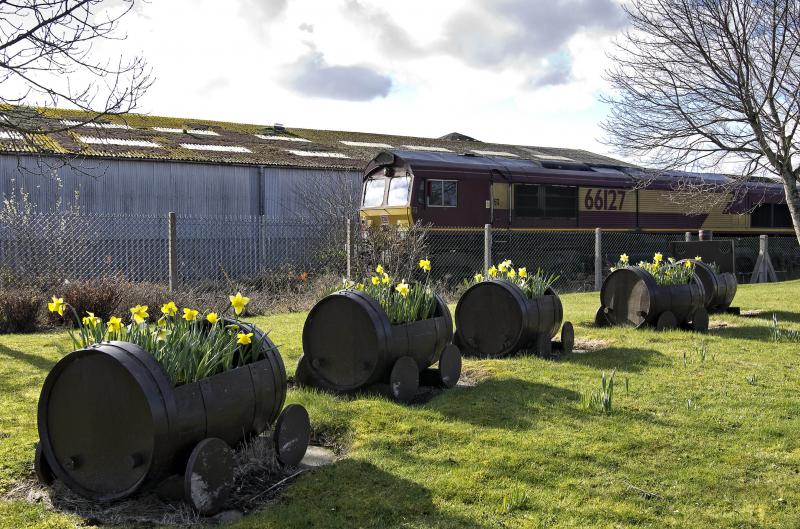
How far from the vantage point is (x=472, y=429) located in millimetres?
5273

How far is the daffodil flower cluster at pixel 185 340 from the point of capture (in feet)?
13.5

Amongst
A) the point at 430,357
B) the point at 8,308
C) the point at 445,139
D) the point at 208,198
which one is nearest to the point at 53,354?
the point at 8,308

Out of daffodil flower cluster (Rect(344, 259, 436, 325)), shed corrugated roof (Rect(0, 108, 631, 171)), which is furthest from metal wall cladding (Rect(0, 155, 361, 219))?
daffodil flower cluster (Rect(344, 259, 436, 325))

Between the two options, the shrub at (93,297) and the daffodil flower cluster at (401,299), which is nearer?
the daffodil flower cluster at (401,299)

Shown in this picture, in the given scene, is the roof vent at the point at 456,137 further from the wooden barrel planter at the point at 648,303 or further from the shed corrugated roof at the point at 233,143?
the wooden barrel planter at the point at 648,303

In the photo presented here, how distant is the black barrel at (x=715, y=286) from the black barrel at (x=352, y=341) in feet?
22.7

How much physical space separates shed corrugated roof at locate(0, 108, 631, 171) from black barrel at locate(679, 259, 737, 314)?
12972 mm

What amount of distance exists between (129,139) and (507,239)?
13785 mm

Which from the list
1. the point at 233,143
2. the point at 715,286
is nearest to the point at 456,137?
the point at 233,143

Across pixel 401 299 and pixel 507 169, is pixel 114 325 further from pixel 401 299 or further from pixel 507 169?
pixel 507 169

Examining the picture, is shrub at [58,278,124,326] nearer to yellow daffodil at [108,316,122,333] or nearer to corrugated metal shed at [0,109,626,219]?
yellow daffodil at [108,316,122,333]

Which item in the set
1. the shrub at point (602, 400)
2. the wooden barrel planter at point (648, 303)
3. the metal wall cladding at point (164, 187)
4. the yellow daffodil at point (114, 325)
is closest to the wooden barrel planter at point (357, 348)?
the shrub at point (602, 400)

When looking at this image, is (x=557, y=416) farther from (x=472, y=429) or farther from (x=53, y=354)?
(x=53, y=354)

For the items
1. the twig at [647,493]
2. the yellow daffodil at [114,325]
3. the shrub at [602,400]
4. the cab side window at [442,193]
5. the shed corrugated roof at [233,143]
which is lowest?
the twig at [647,493]
